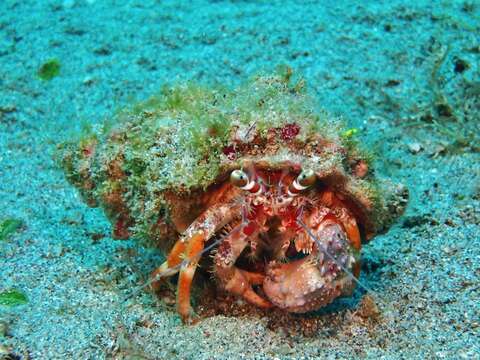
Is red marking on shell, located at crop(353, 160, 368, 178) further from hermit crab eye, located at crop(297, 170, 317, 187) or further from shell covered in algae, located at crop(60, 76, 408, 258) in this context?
hermit crab eye, located at crop(297, 170, 317, 187)

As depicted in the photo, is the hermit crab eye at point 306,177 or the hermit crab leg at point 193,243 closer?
the hermit crab eye at point 306,177

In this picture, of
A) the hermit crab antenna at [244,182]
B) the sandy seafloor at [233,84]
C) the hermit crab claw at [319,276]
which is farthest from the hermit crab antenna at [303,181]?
the sandy seafloor at [233,84]

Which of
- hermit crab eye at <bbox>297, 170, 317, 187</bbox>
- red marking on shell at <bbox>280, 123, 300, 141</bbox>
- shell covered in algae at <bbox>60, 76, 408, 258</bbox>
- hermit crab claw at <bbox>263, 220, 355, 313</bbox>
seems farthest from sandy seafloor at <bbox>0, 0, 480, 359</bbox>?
red marking on shell at <bbox>280, 123, 300, 141</bbox>

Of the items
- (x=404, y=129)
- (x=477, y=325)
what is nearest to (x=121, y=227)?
(x=477, y=325)

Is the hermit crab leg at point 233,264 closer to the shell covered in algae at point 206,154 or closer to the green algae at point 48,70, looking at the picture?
the shell covered in algae at point 206,154

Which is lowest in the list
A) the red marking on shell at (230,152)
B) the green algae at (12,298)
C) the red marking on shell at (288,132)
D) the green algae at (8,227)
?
the green algae at (8,227)
